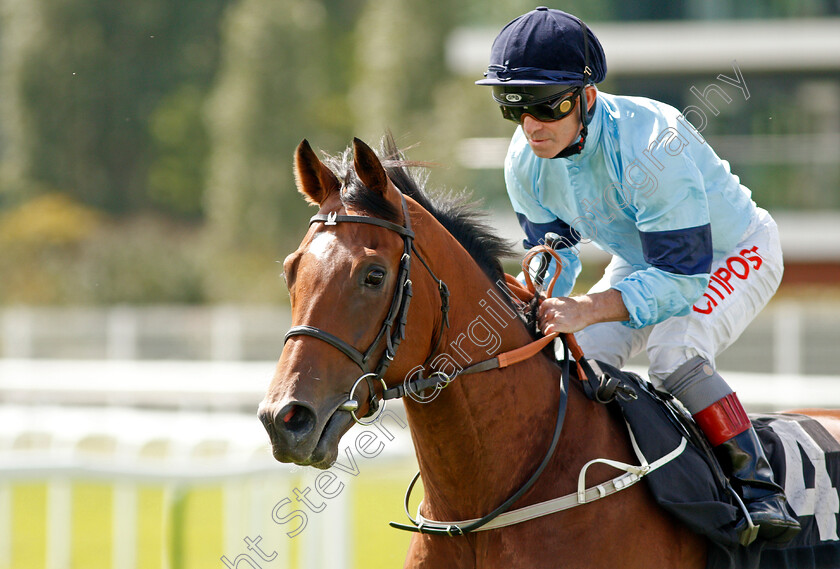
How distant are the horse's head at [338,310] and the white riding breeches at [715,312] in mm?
1007

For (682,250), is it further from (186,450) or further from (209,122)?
(209,122)

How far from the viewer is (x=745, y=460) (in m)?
2.95

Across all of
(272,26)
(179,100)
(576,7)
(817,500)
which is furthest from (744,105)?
(179,100)

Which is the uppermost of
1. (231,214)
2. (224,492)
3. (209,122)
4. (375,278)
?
(209,122)

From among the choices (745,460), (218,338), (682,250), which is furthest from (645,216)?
(218,338)

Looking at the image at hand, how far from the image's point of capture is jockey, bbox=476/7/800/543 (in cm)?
284

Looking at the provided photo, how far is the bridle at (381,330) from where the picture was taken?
2.34m

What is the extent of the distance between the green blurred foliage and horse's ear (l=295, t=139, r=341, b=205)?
40.8 ft

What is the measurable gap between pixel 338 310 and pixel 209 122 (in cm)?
2867

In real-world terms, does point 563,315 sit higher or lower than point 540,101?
lower

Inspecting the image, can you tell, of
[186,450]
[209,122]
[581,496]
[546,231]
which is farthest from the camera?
[209,122]

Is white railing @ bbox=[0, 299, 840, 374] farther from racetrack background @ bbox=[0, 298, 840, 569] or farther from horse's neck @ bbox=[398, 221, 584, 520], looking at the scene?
horse's neck @ bbox=[398, 221, 584, 520]

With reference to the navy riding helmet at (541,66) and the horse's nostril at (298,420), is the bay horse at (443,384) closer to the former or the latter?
the horse's nostril at (298,420)

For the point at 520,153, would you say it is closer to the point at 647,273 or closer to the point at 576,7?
the point at 647,273
